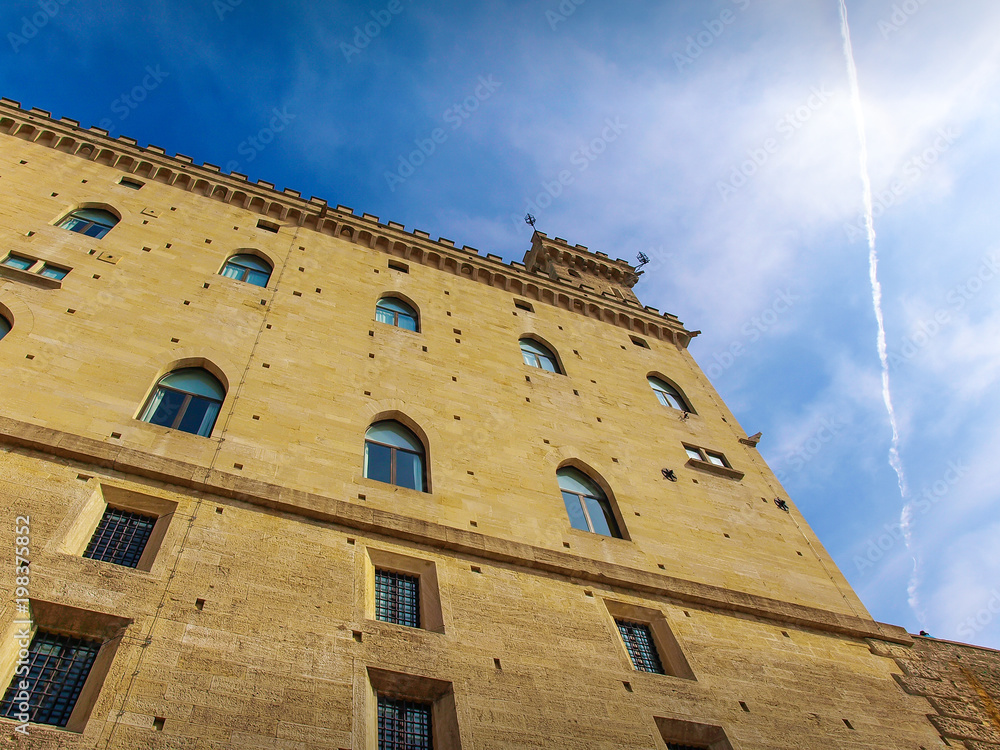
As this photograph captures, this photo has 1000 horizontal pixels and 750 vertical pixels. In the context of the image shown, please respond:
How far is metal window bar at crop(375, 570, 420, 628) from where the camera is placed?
798 cm

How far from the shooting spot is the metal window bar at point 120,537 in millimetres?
7359

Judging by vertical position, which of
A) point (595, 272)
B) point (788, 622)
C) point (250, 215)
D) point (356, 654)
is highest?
point (595, 272)

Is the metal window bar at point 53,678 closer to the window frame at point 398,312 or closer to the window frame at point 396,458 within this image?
the window frame at point 396,458

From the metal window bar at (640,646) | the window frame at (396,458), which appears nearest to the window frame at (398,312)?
the window frame at (396,458)

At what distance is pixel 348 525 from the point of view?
8.65 metres

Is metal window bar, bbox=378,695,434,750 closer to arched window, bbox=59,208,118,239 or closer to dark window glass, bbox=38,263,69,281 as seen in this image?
dark window glass, bbox=38,263,69,281

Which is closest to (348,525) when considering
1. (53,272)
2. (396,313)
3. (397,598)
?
(397,598)

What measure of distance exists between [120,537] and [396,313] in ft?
26.7

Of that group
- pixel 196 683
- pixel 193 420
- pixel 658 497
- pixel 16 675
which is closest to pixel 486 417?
pixel 658 497

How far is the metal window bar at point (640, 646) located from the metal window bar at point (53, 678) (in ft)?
19.7

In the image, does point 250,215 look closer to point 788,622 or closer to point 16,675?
point 16,675

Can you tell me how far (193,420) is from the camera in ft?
31.8

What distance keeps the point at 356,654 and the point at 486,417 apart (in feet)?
18.9

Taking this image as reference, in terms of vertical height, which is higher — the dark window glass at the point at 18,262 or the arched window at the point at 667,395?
the arched window at the point at 667,395
